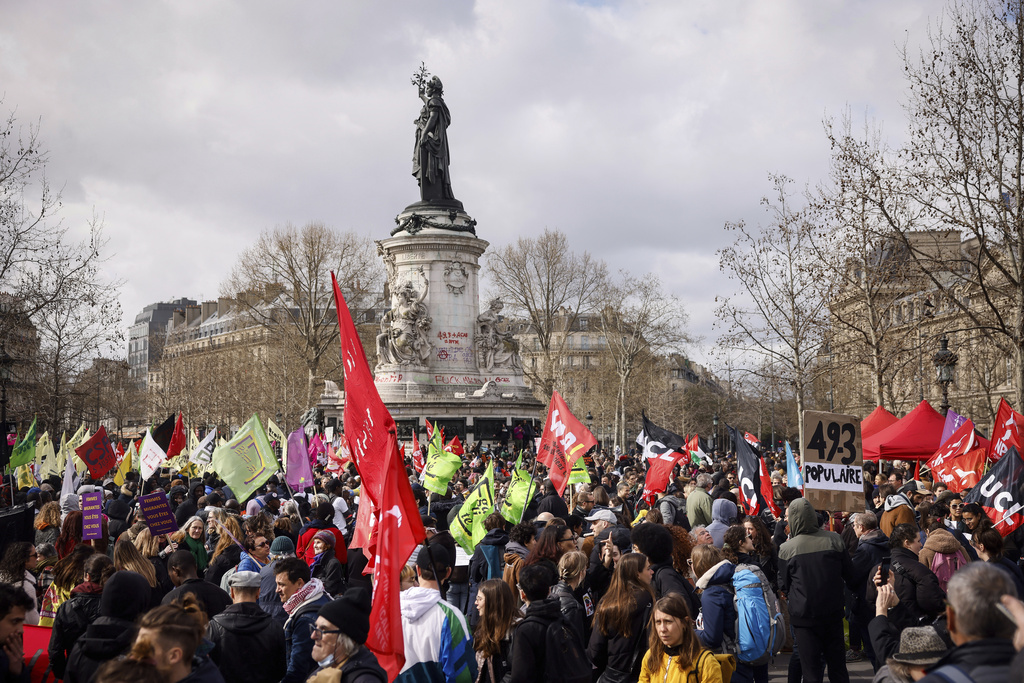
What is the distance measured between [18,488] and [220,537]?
11958 millimetres

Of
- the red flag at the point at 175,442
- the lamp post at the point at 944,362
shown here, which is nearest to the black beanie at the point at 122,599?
the red flag at the point at 175,442

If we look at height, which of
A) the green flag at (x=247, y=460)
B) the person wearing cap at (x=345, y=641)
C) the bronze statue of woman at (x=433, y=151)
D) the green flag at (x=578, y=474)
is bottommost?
the person wearing cap at (x=345, y=641)

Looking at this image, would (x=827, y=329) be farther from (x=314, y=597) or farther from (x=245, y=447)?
(x=314, y=597)

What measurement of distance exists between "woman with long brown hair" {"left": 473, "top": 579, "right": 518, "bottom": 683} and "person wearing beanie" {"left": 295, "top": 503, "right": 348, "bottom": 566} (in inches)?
104

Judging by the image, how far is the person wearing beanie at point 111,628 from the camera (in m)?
5.04

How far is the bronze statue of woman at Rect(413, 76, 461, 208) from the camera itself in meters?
40.6

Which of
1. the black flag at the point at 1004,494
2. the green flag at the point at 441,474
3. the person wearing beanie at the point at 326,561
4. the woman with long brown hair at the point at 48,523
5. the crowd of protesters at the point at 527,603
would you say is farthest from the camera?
the green flag at the point at 441,474

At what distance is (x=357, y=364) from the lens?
591 cm

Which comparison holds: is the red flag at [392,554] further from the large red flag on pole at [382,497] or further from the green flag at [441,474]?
the green flag at [441,474]

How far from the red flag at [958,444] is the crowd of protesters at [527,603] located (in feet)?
14.3

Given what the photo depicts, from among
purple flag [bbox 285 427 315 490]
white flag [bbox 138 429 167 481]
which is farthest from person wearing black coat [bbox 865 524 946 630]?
white flag [bbox 138 429 167 481]

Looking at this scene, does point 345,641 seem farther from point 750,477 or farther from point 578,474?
point 578,474

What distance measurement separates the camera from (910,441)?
17.3m

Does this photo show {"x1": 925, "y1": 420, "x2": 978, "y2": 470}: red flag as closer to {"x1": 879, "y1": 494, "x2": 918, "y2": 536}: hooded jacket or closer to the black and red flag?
the black and red flag
